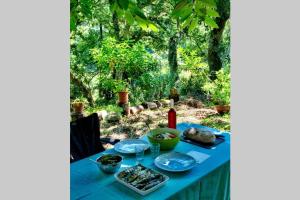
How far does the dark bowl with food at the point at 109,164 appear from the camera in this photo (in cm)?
142

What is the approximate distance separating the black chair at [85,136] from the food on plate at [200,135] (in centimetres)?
62

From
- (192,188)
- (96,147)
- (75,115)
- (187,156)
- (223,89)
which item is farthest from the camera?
(223,89)

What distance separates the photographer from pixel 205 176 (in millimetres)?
1440

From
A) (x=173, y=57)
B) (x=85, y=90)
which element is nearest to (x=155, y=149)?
(x=85, y=90)

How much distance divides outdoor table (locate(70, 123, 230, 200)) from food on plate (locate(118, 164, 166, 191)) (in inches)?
1.3

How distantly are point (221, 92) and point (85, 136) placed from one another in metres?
3.31

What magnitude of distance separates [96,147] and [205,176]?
1.10 metres

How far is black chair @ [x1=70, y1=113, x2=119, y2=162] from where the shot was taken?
2.15 m

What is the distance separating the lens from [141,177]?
1.35 m

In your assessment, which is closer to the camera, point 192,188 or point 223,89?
point 192,188

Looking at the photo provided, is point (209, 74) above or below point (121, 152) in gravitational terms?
above

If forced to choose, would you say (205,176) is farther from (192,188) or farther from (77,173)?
(77,173)

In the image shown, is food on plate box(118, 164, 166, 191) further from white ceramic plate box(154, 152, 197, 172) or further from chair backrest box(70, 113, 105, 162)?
chair backrest box(70, 113, 105, 162)

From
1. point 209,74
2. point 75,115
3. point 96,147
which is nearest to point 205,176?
point 96,147
